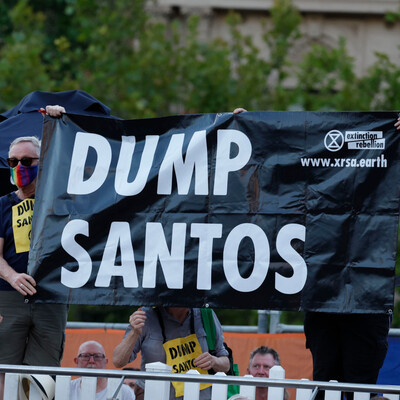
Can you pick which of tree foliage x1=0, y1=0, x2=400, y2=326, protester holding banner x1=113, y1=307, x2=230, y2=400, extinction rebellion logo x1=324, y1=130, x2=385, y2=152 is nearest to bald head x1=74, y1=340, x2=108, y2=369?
protester holding banner x1=113, y1=307, x2=230, y2=400

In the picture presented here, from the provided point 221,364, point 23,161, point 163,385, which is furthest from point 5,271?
point 221,364

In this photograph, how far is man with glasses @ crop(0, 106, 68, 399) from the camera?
6.56 m

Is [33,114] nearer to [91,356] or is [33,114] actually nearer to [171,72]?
[91,356]

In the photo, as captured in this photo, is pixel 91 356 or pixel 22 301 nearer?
pixel 22 301

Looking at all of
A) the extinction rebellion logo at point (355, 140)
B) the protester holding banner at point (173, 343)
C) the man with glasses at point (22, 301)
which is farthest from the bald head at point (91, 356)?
the extinction rebellion logo at point (355, 140)

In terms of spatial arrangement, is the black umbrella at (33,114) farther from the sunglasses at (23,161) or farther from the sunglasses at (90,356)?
the sunglasses at (90,356)

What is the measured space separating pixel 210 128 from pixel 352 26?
18910mm

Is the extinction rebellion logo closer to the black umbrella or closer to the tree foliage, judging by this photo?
the black umbrella

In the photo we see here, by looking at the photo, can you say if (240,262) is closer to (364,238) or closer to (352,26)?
(364,238)

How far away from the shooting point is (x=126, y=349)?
657 centimetres

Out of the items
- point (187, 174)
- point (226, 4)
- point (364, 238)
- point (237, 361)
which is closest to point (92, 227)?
point (187, 174)

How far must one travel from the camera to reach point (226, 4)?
24.1m

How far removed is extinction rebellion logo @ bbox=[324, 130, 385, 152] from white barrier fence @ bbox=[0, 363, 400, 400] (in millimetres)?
1450

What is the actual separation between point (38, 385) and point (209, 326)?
5.05ft
